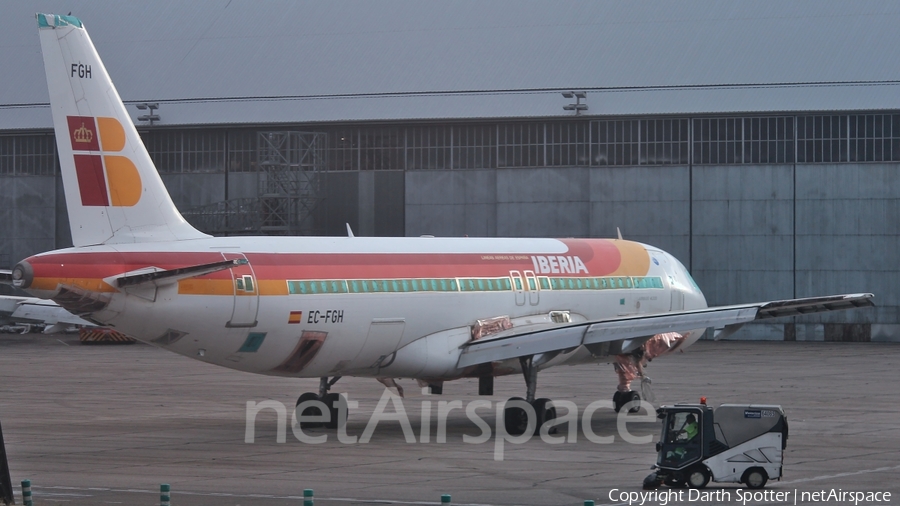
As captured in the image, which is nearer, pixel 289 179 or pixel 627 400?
pixel 627 400

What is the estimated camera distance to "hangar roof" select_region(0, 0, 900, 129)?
200ft

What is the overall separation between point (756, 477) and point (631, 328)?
7698 millimetres

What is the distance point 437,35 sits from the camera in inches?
2628

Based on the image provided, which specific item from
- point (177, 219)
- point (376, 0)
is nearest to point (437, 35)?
point (376, 0)

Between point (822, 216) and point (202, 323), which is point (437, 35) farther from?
point (202, 323)

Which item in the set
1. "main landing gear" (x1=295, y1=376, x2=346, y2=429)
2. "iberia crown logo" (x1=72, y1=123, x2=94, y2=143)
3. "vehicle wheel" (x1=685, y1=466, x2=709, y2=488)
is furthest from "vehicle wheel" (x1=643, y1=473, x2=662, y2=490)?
"iberia crown logo" (x1=72, y1=123, x2=94, y2=143)

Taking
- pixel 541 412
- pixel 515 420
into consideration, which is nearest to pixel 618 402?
pixel 541 412

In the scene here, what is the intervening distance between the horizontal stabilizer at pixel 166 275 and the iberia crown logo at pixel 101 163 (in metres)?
1.79

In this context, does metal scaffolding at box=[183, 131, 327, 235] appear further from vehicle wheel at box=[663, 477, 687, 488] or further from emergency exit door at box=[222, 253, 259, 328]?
vehicle wheel at box=[663, 477, 687, 488]

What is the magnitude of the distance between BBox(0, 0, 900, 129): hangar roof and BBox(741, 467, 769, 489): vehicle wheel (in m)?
45.3

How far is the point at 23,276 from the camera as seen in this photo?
66.4 ft

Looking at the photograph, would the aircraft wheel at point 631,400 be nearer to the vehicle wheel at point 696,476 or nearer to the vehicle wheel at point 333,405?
the vehicle wheel at point 333,405

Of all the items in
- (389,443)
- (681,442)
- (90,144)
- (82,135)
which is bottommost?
(389,443)

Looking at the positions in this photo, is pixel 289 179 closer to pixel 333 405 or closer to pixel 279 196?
pixel 279 196
